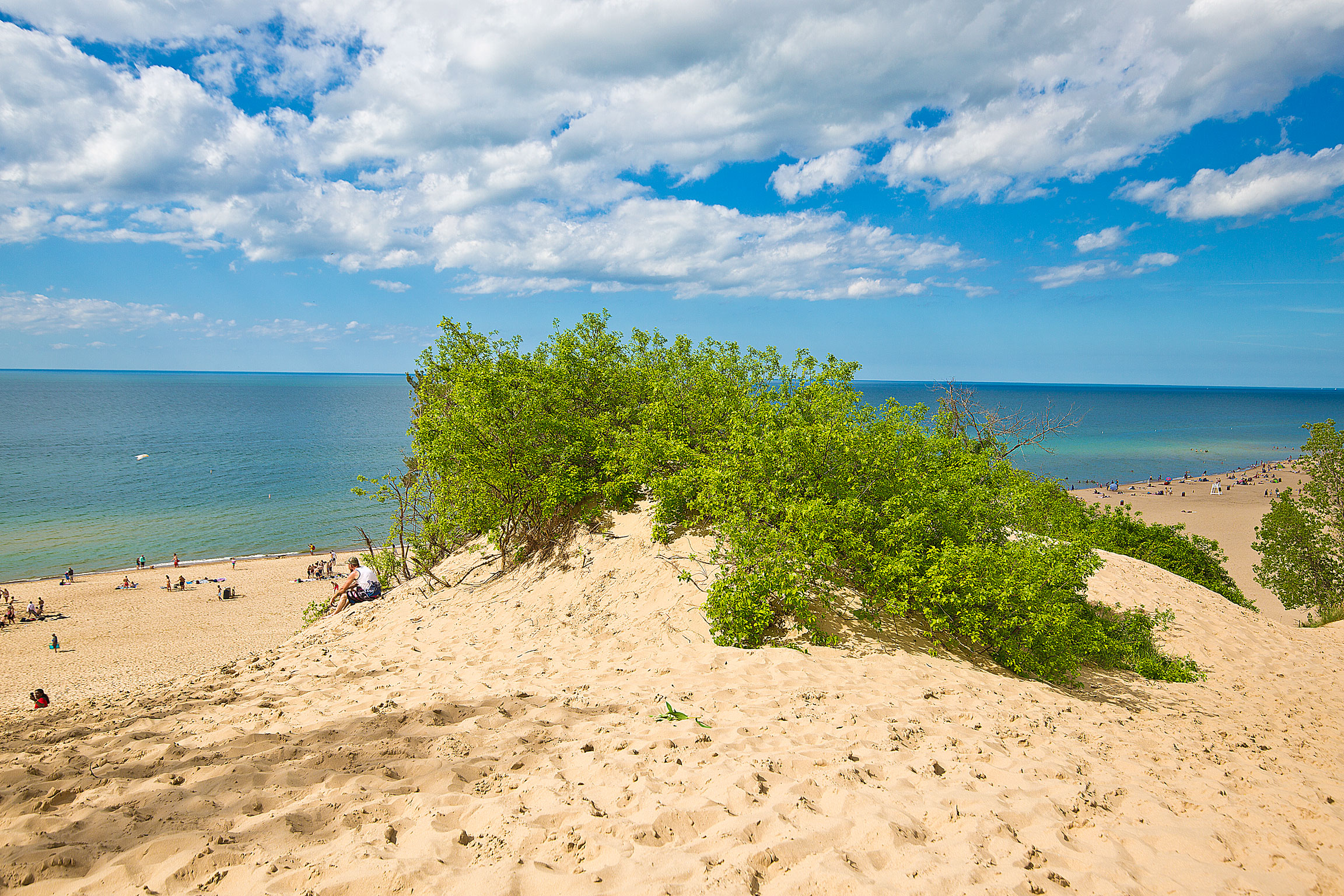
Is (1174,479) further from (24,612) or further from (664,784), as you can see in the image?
(24,612)

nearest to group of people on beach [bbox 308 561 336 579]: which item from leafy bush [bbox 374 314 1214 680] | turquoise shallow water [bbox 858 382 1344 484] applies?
leafy bush [bbox 374 314 1214 680]

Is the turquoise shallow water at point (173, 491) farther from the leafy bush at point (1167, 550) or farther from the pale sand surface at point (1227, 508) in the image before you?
the pale sand surface at point (1227, 508)

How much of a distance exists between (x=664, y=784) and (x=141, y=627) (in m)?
37.5

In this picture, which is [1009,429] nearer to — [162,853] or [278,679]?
[278,679]

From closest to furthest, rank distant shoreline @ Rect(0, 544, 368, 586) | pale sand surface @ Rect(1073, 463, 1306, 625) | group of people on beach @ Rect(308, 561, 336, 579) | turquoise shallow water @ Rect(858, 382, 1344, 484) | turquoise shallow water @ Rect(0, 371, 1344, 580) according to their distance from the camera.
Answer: pale sand surface @ Rect(1073, 463, 1306, 625)
distant shoreline @ Rect(0, 544, 368, 586)
group of people on beach @ Rect(308, 561, 336, 579)
turquoise shallow water @ Rect(0, 371, 1344, 580)
turquoise shallow water @ Rect(858, 382, 1344, 484)

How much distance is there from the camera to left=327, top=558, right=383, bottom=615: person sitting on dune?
59.6 feet

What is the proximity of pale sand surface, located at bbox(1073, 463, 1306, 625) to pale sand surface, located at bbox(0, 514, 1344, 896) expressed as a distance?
32.1 m

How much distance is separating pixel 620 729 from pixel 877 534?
639 centimetres

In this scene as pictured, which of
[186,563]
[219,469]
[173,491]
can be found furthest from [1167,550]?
[219,469]

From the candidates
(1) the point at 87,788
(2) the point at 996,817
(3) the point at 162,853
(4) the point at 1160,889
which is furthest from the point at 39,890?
(4) the point at 1160,889

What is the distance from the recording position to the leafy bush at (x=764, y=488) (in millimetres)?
10812

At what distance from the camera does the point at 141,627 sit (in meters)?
31.2

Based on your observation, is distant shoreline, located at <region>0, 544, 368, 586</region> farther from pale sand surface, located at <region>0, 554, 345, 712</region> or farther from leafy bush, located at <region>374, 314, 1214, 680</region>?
leafy bush, located at <region>374, 314, 1214, 680</region>

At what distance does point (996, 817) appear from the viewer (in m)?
5.54
